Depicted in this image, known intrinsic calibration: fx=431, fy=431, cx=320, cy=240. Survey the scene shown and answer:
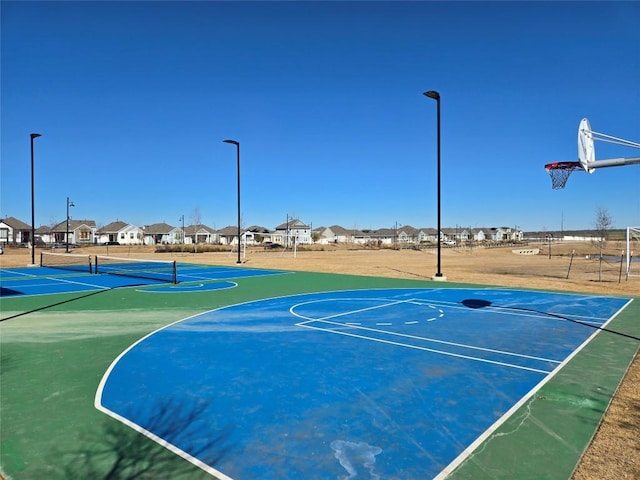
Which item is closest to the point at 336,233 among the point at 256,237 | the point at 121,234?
the point at 256,237

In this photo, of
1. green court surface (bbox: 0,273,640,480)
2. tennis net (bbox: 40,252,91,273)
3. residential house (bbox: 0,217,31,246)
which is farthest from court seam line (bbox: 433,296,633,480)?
residential house (bbox: 0,217,31,246)

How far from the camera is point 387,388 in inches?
254

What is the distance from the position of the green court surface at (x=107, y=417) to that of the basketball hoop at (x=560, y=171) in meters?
3.94

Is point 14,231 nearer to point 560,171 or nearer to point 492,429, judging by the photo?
point 560,171

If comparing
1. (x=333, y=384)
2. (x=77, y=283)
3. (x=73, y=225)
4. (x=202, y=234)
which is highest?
(x=73, y=225)

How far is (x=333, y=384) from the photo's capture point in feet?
21.7

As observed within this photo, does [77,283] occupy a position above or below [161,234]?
below

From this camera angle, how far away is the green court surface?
4.20m

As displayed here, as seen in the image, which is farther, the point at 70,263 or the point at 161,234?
the point at 161,234

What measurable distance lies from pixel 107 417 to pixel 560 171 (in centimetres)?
1134

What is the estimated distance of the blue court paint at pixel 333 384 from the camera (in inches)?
178

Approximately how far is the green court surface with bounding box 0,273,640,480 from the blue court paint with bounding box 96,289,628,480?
0.26 metres

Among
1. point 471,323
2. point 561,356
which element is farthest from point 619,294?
point 561,356

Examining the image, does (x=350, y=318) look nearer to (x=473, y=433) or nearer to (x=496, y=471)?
(x=473, y=433)
